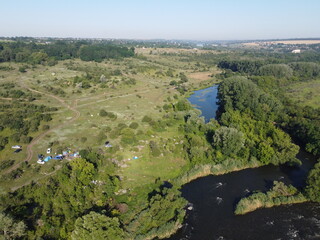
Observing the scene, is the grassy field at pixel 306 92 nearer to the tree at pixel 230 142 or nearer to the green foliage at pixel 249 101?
the green foliage at pixel 249 101

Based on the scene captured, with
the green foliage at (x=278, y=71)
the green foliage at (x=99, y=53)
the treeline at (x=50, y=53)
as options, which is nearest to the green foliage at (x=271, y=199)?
the green foliage at (x=278, y=71)

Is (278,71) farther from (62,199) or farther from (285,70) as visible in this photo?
(62,199)

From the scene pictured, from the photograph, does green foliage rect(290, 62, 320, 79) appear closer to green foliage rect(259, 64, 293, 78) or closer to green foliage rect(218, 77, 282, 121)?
green foliage rect(259, 64, 293, 78)

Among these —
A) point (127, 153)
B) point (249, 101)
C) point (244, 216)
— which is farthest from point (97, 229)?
point (249, 101)

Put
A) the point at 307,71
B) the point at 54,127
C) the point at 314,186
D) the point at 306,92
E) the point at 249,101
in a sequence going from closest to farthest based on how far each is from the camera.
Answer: the point at 314,186 < the point at 54,127 < the point at 249,101 < the point at 306,92 < the point at 307,71

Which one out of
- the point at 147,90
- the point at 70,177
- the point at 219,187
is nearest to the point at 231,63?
the point at 147,90

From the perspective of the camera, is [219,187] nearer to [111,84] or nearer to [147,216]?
[147,216]
